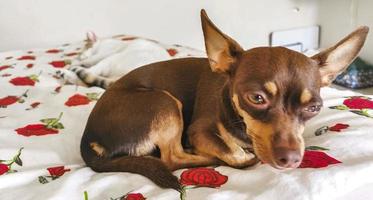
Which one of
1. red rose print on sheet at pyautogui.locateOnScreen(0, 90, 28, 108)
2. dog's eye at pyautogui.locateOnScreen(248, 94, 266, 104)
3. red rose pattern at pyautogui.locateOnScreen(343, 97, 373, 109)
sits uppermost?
dog's eye at pyautogui.locateOnScreen(248, 94, 266, 104)

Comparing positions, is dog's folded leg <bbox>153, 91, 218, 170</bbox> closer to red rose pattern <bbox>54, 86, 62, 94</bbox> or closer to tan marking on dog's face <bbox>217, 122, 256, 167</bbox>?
tan marking on dog's face <bbox>217, 122, 256, 167</bbox>

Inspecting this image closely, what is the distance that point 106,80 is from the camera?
2.00 meters

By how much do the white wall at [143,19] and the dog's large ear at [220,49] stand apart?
7.05ft

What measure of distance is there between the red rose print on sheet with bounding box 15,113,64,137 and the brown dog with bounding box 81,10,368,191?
30 centimetres

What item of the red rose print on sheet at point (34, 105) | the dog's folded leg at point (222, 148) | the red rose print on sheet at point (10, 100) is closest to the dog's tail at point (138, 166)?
the dog's folded leg at point (222, 148)

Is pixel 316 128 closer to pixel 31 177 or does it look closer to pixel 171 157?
pixel 171 157

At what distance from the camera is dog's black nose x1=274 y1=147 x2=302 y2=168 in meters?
0.82

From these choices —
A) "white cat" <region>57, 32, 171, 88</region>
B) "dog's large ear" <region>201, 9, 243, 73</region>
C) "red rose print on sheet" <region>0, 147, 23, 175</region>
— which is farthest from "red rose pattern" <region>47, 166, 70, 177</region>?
"white cat" <region>57, 32, 171, 88</region>

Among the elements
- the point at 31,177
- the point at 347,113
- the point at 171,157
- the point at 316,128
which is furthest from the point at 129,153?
the point at 347,113

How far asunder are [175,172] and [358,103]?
0.70 metres

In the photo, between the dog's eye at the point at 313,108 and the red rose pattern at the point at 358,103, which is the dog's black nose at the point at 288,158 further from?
the red rose pattern at the point at 358,103

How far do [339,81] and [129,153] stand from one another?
2164 millimetres

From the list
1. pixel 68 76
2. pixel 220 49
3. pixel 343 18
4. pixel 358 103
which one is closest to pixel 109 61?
pixel 68 76

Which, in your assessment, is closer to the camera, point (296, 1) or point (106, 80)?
point (106, 80)
